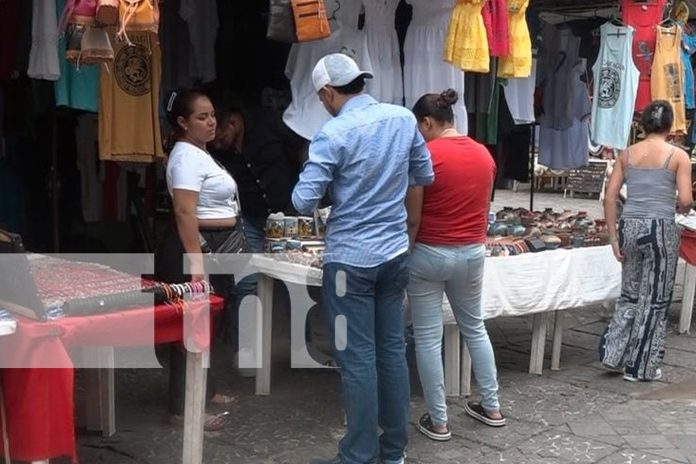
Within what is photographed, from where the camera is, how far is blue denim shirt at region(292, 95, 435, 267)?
3.25m

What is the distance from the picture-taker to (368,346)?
3.38 meters

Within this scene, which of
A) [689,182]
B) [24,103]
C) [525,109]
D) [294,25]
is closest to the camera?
[294,25]

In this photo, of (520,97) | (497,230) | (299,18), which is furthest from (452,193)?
(520,97)

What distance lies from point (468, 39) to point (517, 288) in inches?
57.0

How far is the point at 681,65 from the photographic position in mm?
6320

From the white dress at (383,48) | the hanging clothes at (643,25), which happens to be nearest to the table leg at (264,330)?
the white dress at (383,48)

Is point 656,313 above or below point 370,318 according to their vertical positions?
below

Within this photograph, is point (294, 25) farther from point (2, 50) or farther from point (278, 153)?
point (2, 50)

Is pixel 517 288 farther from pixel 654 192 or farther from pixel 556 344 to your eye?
pixel 654 192

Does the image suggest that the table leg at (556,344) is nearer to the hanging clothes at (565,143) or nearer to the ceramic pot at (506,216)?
the ceramic pot at (506,216)

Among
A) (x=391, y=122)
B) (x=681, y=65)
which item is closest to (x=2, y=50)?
(x=391, y=122)

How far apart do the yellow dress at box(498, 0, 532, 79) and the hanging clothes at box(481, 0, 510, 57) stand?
102 mm

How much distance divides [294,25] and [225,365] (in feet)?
7.03

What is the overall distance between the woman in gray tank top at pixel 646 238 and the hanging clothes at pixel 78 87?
311 centimetres
